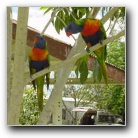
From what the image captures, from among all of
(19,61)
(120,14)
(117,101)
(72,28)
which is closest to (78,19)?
(72,28)

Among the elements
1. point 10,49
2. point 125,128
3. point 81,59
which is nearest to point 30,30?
point 10,49

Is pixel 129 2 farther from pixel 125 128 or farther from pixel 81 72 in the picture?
pixel 125 128

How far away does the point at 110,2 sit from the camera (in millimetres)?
2828

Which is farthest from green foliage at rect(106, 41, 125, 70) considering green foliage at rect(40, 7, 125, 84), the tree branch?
the tree branch

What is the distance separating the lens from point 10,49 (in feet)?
9.18

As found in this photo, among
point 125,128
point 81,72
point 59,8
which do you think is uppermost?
point 59,8

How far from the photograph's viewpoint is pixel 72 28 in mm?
2736

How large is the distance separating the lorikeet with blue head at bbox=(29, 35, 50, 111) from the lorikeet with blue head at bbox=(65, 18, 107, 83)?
203 mm

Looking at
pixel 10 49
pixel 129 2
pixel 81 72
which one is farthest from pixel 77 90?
pixel 129 2

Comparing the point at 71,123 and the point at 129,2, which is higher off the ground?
the point at 129,2

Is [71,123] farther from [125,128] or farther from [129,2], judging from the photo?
[129,2]

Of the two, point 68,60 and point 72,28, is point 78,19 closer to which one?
point 72,28

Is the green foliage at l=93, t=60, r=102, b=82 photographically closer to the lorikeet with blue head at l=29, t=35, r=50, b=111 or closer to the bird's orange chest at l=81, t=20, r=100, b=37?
the bird's orange chest at l=81, t=20, r=100, b=37
